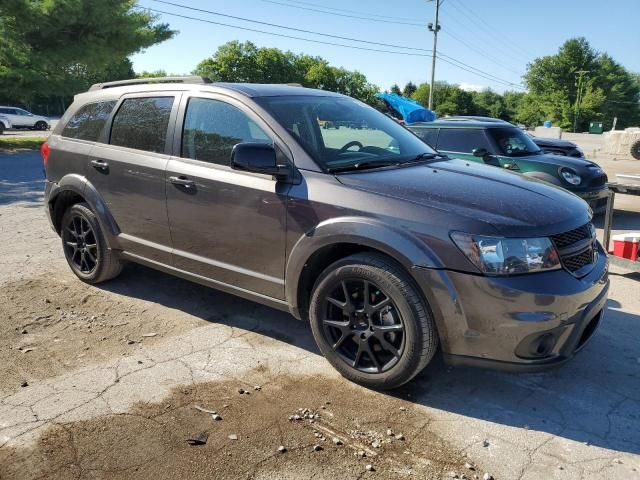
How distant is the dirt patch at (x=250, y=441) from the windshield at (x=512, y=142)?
20.4ft

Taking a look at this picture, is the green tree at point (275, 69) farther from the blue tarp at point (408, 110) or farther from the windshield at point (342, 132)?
the windshield at point (342, 132)

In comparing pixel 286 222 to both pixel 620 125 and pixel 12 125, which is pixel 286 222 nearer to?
pixel 12 125

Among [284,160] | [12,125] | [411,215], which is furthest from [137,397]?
[12,125]

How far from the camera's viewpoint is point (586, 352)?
3803 mm

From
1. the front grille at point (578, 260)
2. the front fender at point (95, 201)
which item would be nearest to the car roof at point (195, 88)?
the front fender at point (95, 201)

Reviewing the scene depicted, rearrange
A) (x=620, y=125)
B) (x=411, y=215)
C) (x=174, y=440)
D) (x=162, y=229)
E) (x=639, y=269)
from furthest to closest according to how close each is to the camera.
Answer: (x=620, y=125)
(x=639, y=269)
(x=162, y=229)
(x=411, y=215)
(x=174, y=440)

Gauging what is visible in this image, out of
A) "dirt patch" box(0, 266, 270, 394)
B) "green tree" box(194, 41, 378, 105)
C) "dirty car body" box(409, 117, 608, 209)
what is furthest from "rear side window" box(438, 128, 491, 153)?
"green tree" box(194, 41, 378, 105)

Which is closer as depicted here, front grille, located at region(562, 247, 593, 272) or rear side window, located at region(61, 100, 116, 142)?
front grille, located at region(562, 247, 593, 272)

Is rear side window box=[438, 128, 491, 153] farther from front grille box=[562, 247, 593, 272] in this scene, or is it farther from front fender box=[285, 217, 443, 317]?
front fender box=[285, 217, 443, 317]

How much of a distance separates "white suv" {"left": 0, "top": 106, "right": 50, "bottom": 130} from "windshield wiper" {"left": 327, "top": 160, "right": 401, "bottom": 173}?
36813mm

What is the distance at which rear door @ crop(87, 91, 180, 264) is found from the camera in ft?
13.4

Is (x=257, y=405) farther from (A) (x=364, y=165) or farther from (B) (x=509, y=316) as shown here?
(A) (x=364, y=165)

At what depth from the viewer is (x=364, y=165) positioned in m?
3.53

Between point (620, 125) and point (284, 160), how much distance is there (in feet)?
275
